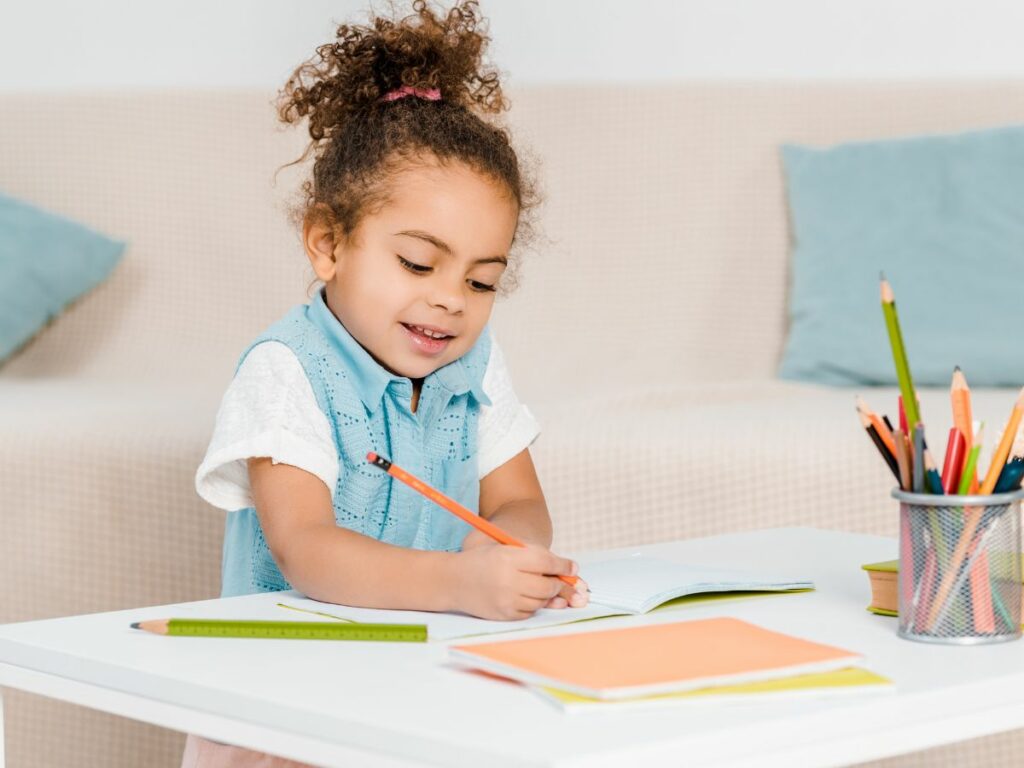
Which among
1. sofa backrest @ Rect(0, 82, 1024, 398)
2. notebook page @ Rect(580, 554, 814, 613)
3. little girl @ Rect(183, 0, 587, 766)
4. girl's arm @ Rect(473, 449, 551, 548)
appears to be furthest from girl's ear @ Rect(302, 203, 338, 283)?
sofa backrest @ Rect(0, 82, 1024, 398)

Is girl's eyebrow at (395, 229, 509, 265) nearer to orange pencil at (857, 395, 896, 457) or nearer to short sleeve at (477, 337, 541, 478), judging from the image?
short sleeve at (477, 337, 541, 478)

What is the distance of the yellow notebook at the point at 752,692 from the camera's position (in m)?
0.66

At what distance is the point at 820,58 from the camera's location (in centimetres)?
254

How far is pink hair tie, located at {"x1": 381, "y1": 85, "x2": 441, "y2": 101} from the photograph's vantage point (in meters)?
1.27

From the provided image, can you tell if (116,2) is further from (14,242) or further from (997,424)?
(997,424)

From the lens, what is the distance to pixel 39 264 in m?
2.37

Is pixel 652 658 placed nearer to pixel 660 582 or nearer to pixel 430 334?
pixel 660 582

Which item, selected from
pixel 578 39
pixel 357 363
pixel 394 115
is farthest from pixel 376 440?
pixel 578 39

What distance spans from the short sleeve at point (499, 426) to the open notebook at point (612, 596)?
280 mm

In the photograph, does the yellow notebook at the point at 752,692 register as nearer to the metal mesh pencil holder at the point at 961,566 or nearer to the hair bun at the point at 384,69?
the metal mesh pencil holder at the point at 961,566

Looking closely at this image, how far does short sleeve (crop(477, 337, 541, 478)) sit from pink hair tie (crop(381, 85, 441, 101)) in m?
0.21

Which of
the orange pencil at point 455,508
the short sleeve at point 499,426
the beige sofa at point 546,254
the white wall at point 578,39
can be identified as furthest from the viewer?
the white wall at point 578,39

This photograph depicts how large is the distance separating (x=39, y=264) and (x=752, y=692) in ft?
6.25

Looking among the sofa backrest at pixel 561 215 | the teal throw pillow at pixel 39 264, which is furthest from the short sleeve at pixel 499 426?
the teal throw pillow at pixel 39 264
